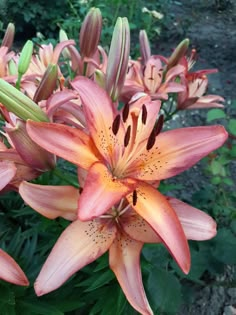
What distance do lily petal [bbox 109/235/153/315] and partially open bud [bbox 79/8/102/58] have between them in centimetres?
44

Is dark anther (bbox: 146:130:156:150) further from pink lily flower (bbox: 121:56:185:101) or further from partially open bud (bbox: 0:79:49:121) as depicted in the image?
pink lily flower (bbox: 121:56:185:101)

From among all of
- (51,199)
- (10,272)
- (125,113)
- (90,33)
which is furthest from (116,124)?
(90,33)

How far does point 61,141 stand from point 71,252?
0.15 meters

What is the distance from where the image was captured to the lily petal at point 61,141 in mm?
621

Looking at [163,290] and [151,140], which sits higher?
[151,140]

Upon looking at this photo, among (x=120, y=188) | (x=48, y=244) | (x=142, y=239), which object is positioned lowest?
(x=48, y=244)

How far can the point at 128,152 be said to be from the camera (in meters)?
0.71

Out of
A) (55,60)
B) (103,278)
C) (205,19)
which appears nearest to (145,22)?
(205,19)

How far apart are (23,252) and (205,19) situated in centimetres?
368

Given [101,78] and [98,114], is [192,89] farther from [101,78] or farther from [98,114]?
[98,114]

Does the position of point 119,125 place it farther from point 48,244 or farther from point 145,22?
point 145,22

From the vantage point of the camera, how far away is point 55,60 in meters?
1.02

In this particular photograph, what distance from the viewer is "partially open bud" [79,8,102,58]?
0.98m

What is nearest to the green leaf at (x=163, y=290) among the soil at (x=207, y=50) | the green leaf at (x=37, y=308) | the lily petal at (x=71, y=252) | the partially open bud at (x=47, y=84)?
the green leaf at (x=37, y=308)
